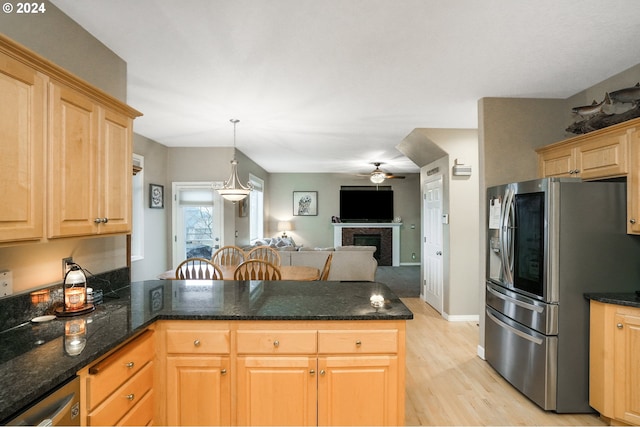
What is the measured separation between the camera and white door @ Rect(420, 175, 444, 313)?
473 centimetres

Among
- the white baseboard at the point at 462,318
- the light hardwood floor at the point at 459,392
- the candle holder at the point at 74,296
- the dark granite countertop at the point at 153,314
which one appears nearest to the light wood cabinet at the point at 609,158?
the light hardwood floor at the point at 459,392

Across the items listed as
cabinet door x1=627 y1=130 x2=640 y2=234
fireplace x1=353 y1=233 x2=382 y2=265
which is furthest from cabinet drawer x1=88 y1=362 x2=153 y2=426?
fireplace x1=353 y1=233 x2=382 y2=265

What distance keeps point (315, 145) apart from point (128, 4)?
151 inches

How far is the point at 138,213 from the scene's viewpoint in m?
4.82

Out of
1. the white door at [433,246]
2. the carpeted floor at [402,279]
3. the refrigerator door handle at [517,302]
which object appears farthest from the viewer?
the carpeted floor at [402,279]

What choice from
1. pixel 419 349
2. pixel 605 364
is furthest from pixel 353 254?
pixel 605 364

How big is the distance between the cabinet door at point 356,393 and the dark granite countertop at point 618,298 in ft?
5.63

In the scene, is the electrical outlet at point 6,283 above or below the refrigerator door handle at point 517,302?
above

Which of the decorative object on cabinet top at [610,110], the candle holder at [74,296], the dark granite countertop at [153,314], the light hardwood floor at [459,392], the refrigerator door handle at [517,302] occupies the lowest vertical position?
the light hardwood floor at [459,392]

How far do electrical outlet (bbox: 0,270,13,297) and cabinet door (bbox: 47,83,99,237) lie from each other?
0.34m

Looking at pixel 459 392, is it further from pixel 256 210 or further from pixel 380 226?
pixel 380 226

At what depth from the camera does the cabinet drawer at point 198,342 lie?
167cm

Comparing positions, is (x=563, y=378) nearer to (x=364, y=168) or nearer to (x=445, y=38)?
(x=445, y=38)

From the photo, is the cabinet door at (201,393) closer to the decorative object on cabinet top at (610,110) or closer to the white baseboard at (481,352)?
A: the white baseboard at (481,352)
